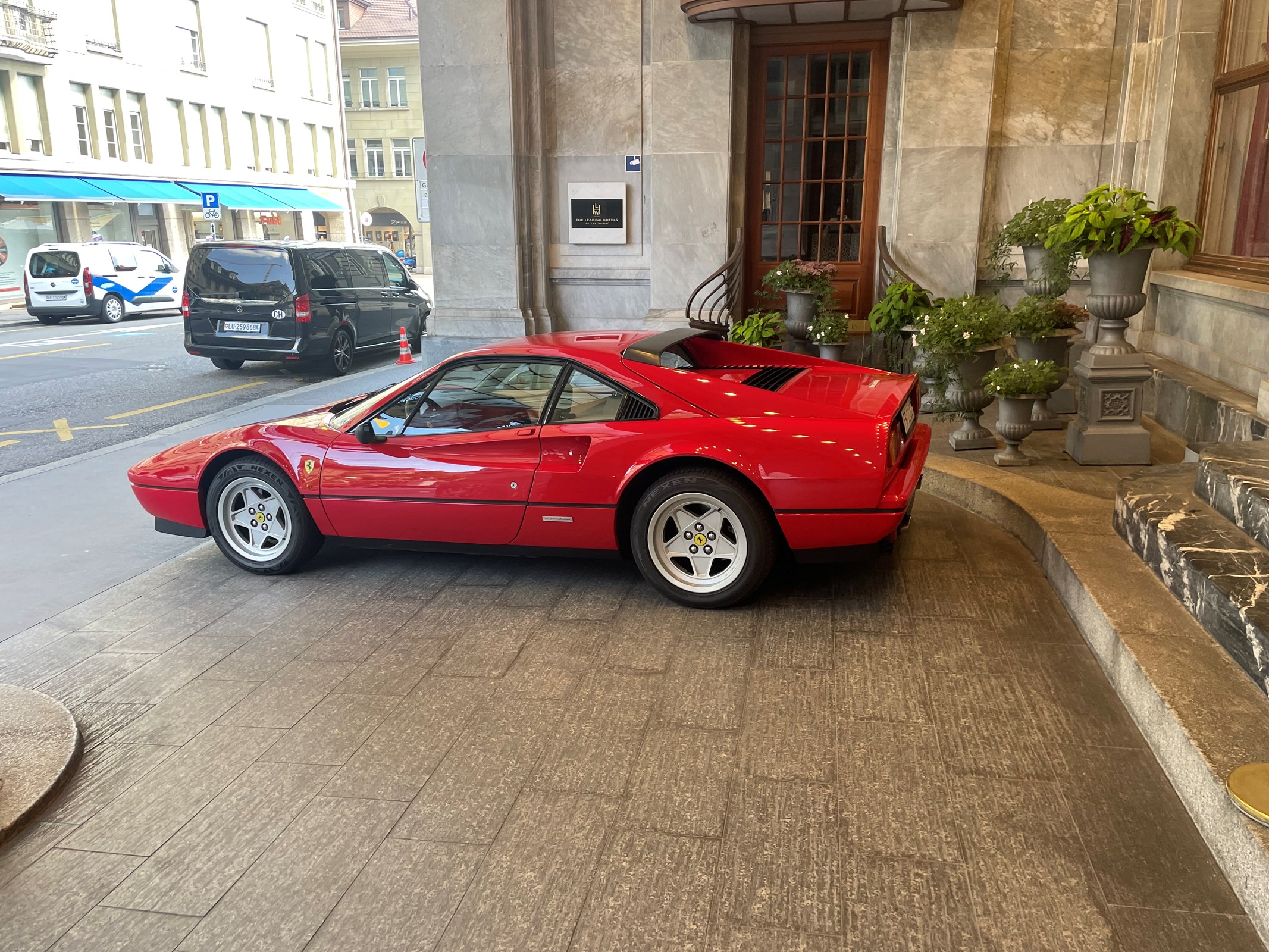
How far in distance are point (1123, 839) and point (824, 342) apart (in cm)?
659

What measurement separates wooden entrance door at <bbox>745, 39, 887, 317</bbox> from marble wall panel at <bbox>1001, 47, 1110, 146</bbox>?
130cm

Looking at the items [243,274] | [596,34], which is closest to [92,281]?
[243,274]

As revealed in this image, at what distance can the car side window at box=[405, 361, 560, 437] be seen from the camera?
5035mm

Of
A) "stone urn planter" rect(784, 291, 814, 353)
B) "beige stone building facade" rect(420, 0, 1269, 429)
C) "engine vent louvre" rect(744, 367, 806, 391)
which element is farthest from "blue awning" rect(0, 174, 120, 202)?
"engine vent louvre" rect(744, 367, 806, 391)

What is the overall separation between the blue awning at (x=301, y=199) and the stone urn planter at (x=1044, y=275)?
42478 millimetres

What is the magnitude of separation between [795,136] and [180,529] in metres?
7.54

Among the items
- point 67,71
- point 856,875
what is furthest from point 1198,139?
point 67,71

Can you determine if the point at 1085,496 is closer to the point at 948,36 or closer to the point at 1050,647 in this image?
the point at 1050,647

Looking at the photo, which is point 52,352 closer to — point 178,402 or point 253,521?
point 178,402

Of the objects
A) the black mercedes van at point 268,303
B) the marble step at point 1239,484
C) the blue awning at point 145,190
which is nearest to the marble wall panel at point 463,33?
the black mercedes van at point 268,303

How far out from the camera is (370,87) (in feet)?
196

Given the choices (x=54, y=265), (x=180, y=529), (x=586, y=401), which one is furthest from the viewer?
(x=54, y=265)

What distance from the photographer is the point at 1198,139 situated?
840 cm

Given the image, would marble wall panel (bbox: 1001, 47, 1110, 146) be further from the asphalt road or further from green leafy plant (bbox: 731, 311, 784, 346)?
the asphalt road
